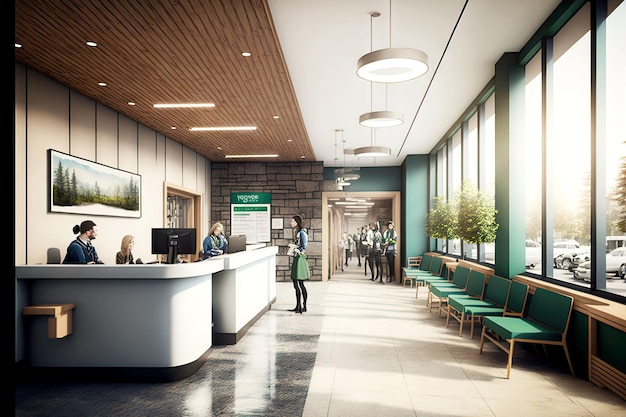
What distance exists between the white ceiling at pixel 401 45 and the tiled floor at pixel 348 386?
11.0 ft

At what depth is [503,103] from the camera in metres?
6.04

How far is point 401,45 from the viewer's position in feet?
17.8

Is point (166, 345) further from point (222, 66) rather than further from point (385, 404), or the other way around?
point (222, 66)

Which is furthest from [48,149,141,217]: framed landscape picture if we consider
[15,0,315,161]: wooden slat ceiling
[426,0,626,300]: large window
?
[426,0,626,300]: large window

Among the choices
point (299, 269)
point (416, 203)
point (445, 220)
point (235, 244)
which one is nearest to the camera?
point (235, 244)

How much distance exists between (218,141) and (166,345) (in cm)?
619

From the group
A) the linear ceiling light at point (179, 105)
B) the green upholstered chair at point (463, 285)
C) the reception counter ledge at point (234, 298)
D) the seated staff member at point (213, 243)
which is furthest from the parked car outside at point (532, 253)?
the linear ceiling light at point (179, 105)

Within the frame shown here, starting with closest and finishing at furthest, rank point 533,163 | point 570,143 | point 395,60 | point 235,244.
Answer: point 395,60 < point 570,143 < point 533,163 < point 235,244

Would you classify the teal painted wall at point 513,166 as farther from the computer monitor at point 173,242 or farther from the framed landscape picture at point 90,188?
the framed landscape picture at point 90,188

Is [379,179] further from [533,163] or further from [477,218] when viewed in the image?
[533,163]

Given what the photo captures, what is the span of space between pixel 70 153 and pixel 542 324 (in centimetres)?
596

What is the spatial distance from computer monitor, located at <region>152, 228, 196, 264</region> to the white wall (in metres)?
1.17

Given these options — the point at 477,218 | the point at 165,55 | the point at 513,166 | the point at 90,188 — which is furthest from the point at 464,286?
the point at 90,188

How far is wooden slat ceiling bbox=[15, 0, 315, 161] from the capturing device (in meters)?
4.00
